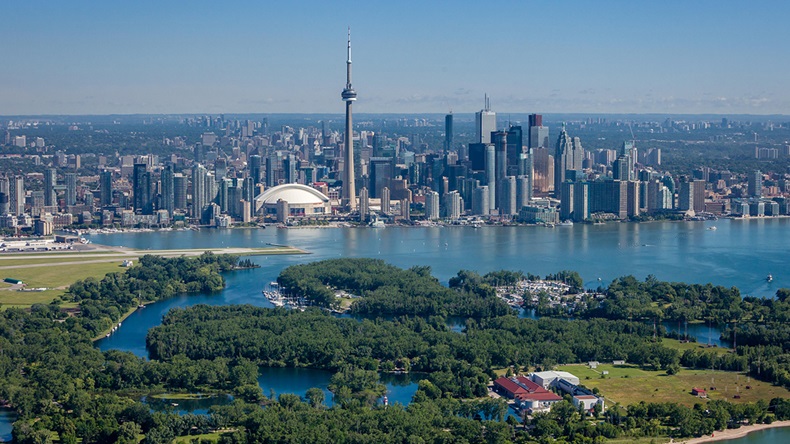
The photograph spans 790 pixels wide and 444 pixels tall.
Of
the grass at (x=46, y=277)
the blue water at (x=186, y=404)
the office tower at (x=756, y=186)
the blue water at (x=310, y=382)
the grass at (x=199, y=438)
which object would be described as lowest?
the grass at (x=199, y=438)

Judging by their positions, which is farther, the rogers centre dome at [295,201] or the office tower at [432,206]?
the rogers centre dome at [295,201]

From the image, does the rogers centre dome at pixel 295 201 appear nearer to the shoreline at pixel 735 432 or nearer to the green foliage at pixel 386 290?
the green foliage at pixel 386 290

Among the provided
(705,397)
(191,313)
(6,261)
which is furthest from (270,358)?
(6,261)

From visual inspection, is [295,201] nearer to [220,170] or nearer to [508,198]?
[508,198]

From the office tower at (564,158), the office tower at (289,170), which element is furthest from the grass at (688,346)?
the office tower at (289,170)

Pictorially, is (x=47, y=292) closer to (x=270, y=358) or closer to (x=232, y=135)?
(x=270, y=358)

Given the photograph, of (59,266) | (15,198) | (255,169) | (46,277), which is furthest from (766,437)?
(255,169)
